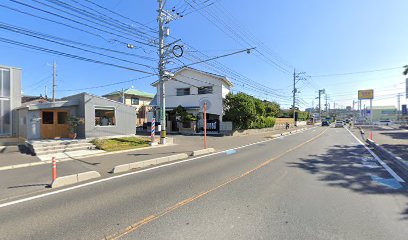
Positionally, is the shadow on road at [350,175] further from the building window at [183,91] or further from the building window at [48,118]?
the building window at [183,91]

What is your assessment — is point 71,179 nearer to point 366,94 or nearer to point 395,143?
point 395,143

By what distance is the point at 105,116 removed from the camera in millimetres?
19578

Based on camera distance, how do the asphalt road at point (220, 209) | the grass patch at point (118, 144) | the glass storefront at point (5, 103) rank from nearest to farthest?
1. the asphalt road at point (220, 209)
2. the grass patch at point (118, 144)
3. the glass storefront at point (5, 103)

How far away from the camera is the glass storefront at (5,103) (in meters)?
15.5

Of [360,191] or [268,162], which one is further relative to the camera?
[268,162]

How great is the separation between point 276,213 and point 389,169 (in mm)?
7268

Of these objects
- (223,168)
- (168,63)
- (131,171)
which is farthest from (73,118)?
(223,168)

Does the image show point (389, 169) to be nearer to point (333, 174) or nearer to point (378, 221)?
point (333, 174)

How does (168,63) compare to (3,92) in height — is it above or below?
above

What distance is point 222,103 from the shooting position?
32062 mm

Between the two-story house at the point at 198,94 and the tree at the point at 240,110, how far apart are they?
1339mm

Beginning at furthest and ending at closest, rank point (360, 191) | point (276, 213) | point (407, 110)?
point (407, 110) < point (360, 191) < point (276, 213)

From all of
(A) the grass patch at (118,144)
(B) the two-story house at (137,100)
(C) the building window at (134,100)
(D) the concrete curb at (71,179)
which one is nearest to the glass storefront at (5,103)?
(A) the grass patch at (118,144)

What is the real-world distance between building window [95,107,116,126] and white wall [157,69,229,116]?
1387cm
